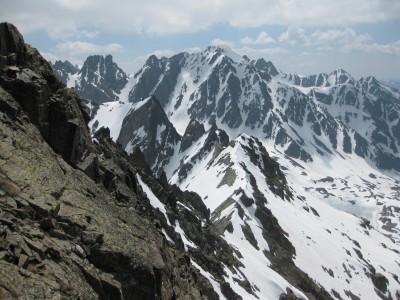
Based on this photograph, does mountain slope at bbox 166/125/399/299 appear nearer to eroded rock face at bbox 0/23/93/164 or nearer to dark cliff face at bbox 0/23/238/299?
dark cliff face at bbox 0/23/238/299

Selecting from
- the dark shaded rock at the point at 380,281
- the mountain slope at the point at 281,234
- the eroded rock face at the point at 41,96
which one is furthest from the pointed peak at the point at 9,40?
the dark shaded rock at the point at 380,281

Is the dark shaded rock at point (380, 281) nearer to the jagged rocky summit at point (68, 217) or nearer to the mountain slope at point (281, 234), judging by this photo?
the mountain slope at point (281, 234)

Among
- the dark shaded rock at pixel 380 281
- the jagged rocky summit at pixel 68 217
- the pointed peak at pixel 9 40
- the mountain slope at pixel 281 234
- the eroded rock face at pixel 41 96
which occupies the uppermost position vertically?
the pointed peak at pixel 9 40

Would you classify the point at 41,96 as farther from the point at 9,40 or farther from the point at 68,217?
the point at 68,217

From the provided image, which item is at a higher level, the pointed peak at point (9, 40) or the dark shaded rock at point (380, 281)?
the pointed peak at point (9, 40)

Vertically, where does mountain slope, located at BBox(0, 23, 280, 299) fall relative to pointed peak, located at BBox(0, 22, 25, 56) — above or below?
below

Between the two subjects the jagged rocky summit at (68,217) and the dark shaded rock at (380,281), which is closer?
the jagged rocky summit at (68,217)

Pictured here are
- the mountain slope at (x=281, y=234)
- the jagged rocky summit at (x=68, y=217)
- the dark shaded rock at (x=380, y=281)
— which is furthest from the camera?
the dark shaded rock at (x=380, y=281)

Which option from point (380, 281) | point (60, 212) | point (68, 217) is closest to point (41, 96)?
point (60, 212)

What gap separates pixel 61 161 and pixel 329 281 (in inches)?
3549

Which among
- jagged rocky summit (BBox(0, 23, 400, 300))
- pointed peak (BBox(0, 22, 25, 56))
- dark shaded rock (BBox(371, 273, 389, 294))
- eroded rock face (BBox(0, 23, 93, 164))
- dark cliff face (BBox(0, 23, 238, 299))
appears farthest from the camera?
dark shaded rock (BBox(371, 273, 389, 294))

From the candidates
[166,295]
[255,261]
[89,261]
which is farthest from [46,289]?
[255,261]

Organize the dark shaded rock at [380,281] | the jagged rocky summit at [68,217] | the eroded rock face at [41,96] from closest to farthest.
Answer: the jagged rocky summit at [68,217] < the eroded rock face at [41,96] < the dark shaded rock at [380,281]

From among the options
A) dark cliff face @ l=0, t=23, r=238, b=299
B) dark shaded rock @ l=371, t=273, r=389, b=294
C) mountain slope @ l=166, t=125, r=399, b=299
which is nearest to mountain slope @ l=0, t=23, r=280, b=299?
dark cliff face @ l=0, t=23, r=238, b=299
